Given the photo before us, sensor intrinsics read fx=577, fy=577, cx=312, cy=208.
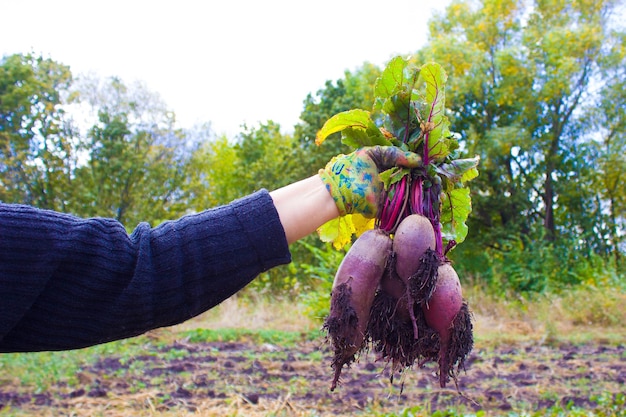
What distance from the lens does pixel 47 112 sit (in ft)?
49.5

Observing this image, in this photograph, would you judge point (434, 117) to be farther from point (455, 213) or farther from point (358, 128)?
point (455, 213)

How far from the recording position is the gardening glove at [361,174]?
71.5 inches

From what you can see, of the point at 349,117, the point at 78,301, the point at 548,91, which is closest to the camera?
the point at 78,301

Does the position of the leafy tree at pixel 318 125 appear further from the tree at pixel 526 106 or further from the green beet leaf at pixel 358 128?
the green beet leaf at pixel 358 128

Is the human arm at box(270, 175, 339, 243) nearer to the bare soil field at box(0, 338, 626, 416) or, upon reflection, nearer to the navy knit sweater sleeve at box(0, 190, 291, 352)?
the navy knit sweater sleeve at box(0, 190, 291, 352)

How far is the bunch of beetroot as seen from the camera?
1.91 m

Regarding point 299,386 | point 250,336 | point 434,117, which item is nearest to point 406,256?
point 434,117

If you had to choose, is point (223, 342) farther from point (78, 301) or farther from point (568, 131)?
point (568, 131)

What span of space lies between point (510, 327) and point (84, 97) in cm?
1257

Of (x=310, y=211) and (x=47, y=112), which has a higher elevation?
(x=47, y=112)

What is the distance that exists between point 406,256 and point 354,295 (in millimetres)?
218

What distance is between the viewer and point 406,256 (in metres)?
1.92

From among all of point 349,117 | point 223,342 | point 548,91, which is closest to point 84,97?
point 223,342

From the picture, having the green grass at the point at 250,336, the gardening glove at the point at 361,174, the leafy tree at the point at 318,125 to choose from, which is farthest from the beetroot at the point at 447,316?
the leafy tree at the point at 318,125
